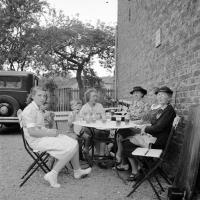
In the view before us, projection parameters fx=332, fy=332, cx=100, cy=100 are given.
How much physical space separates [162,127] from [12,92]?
715 centimetres

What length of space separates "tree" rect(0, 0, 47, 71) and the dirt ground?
1815cm

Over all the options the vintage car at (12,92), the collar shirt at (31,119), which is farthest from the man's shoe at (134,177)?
the vintage car at (12,92)

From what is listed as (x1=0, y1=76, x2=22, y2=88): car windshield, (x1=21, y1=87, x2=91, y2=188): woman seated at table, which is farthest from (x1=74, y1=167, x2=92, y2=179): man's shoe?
(x1=0, y1=76, x2=22, y2=88): car windshield

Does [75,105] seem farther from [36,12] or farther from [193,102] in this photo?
[36,12]

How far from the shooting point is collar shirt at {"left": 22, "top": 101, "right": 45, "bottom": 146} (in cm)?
468

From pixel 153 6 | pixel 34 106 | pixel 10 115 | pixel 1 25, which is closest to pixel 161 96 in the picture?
pixel 34 106

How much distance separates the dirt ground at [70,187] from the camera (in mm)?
4125

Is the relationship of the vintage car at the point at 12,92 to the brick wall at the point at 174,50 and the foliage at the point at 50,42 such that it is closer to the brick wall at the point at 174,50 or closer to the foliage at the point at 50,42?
the brick wall at the point at 174,50

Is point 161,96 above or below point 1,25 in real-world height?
below

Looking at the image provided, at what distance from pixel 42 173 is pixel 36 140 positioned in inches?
31.0

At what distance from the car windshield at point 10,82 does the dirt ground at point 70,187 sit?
5455mm

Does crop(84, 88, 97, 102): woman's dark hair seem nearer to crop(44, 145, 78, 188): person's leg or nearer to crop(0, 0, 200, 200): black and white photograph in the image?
crop(0, 0, 200, 200): black and white photograph

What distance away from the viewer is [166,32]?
5.77 m

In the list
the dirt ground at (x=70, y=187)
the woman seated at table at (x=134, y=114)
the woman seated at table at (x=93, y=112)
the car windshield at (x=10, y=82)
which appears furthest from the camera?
the car windshield at (x=10, y=82)
